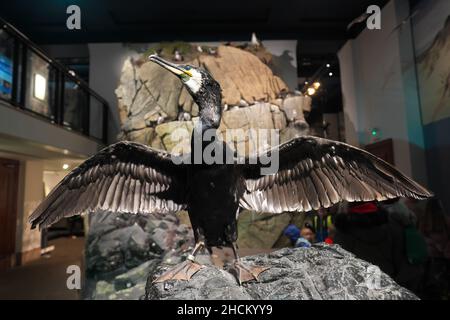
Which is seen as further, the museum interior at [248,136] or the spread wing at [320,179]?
the museum interior at [248,136]

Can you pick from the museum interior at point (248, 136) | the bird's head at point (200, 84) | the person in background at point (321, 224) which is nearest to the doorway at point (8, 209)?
the museum interior at point (248, 136)

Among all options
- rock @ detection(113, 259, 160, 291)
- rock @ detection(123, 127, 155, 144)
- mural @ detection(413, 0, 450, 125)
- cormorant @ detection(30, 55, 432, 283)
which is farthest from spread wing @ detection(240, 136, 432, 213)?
rock @ detection(123, 127, 155, 144)

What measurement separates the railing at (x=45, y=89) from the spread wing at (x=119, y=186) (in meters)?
1.36

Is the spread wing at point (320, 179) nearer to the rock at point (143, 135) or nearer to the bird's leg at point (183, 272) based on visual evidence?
the bird's leg at point (183, 272)

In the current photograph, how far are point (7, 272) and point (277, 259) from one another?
8.78 ft

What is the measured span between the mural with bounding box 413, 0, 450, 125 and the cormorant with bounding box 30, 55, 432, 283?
120cm

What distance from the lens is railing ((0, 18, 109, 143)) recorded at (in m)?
2.13

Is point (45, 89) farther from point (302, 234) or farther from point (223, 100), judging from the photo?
point (302, 234)

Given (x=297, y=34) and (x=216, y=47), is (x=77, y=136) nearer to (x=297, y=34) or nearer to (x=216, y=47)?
(x=216, y=47)

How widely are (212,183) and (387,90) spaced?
5.88 ft

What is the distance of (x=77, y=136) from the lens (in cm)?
254

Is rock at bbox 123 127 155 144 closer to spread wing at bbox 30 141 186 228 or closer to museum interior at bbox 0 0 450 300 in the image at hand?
museum interior at bbox 0 0 450 300

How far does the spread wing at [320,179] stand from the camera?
1151mm
